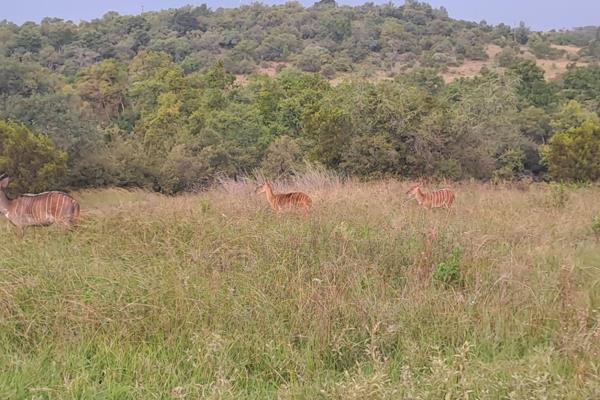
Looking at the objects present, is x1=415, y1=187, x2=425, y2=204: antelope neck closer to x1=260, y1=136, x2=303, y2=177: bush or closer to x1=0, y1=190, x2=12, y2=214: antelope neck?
x1=0, y1=190, x2=12, y2=214: antelope neck

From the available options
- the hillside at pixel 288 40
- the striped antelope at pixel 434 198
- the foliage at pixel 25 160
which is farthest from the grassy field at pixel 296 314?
the hillside at pixel 288 40

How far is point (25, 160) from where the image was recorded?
1956 cm

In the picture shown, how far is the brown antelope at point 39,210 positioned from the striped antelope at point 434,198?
15.6 ft

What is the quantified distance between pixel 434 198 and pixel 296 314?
5.38m

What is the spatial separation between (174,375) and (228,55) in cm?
5787

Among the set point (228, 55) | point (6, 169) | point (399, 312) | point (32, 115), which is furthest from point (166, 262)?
point (228, 55)

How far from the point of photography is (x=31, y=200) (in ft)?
21.2

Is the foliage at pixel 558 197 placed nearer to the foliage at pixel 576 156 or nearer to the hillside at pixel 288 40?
the foliage at pixel 576 156

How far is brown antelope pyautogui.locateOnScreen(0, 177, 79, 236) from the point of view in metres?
6.31

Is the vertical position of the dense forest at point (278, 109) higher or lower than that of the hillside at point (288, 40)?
lower

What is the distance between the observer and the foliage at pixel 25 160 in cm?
1916

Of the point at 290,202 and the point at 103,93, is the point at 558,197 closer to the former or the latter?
the point at 290,202

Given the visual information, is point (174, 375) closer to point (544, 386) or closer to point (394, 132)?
point (544, 386)

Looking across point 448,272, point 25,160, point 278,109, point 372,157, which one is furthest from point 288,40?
point 448,272
